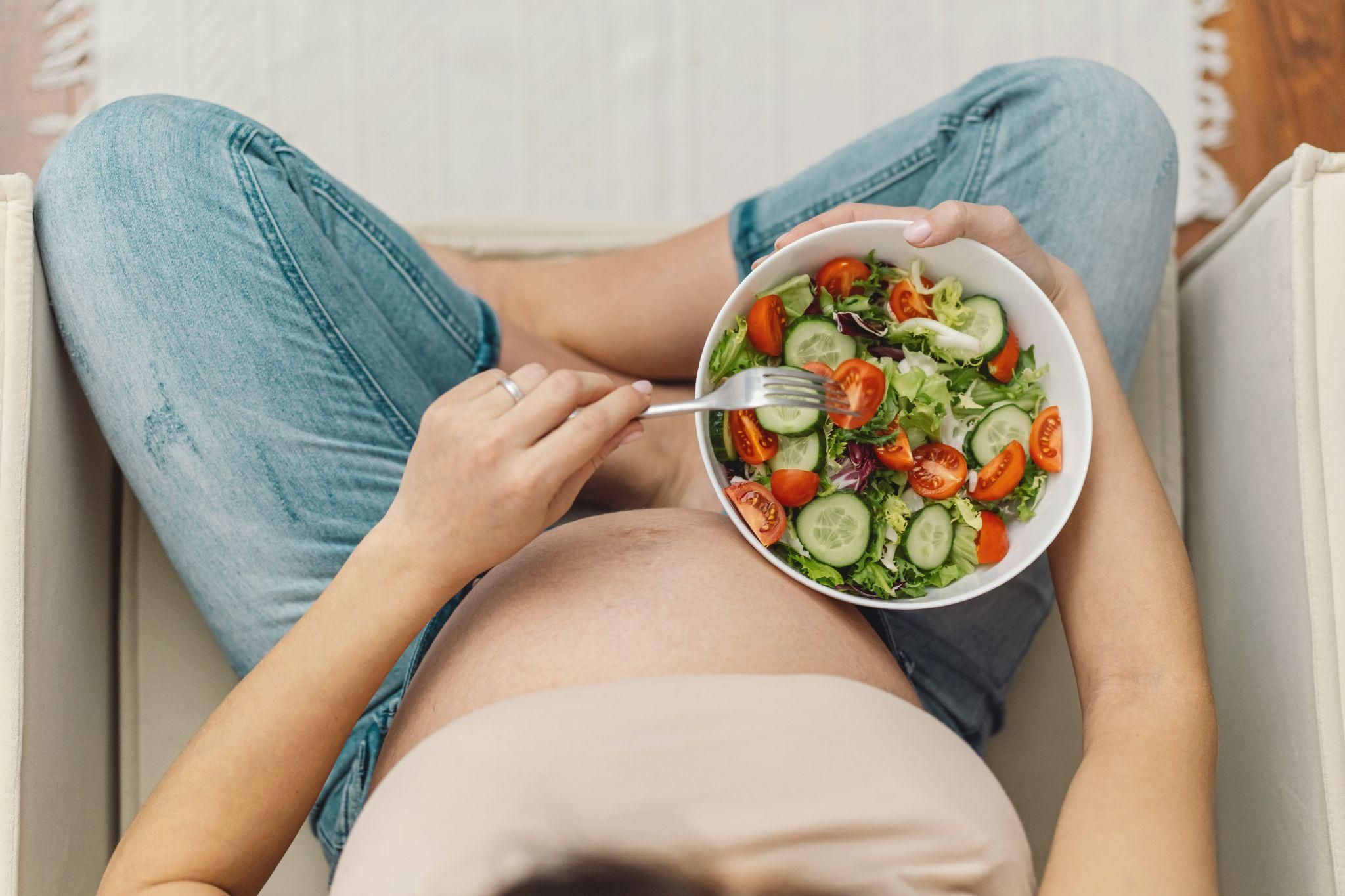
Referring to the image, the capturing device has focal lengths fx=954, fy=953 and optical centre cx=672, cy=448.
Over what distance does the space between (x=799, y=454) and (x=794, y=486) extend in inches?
1.7

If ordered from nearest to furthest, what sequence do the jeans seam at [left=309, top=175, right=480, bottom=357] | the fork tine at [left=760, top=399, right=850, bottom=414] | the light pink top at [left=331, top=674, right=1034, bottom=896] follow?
1. the light pink top at [left=331, top=674, right=1034, bottom=896]
2. the fork tine at [left=760, top=399, right=850, bottom=414]
3. the jeans seam at [left=309, top=175, right=480, bottom=357]

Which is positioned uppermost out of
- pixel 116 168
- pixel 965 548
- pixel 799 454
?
pixel 116 168

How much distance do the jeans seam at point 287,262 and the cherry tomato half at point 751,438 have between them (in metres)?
0.42

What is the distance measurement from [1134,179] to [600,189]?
3.08 ft

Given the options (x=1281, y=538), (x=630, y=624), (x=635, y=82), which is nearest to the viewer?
→ (x=630, y=624)

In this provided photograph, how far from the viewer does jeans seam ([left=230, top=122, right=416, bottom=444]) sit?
1.01 m

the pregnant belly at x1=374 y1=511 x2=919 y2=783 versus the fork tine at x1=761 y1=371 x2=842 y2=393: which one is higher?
the fork tine at x1=761 y1=371 x2=842 y2=393

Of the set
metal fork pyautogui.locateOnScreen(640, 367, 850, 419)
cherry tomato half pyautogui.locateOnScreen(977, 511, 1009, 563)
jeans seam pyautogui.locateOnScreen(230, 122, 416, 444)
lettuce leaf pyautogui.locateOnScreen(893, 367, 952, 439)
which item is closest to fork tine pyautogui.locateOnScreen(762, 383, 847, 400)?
metal fork pyautogui.locateOnScreen(640, 367, 850, 419)

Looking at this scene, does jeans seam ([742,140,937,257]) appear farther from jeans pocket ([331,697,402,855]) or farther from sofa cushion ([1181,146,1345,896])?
jeans pocket ([331,697,402,855])

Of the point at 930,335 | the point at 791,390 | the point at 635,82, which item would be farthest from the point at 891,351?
the point at 635,82

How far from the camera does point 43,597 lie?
3.42 feet

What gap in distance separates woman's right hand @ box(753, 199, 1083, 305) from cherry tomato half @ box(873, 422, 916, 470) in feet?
0.57

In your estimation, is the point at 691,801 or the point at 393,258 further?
the point at 393,258

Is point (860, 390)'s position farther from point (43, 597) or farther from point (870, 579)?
point (43, 597)
